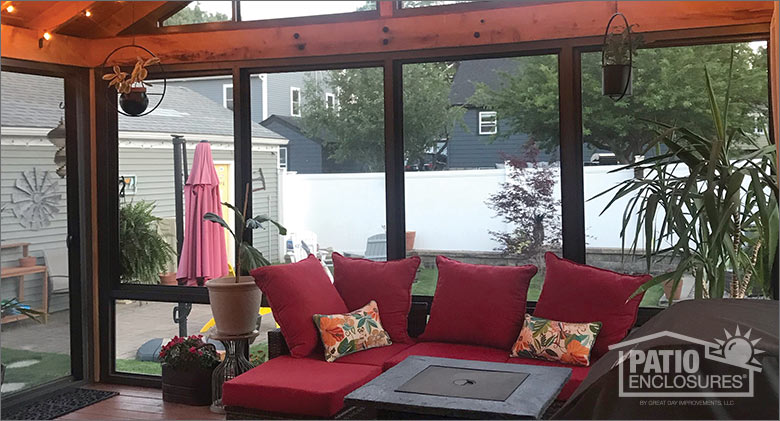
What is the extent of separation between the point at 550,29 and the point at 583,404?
3576 millimetres

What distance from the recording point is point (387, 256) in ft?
17.1

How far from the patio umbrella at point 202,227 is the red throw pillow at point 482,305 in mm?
1895

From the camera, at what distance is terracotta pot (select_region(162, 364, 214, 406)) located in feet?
16.9

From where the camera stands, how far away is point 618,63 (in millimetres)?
4156

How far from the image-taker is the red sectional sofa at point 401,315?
396 cm

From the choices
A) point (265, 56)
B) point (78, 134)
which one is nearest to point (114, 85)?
point (78, 134)

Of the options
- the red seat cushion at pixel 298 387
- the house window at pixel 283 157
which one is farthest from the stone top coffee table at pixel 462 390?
the house window at pixel 283 157

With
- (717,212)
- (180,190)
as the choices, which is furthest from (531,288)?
(180,190)

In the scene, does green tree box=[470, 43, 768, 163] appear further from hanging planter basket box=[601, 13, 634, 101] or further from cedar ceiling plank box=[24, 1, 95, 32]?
cedar ceiling plank box=[24, 1, 95, 32]

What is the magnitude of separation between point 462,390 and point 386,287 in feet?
5.46

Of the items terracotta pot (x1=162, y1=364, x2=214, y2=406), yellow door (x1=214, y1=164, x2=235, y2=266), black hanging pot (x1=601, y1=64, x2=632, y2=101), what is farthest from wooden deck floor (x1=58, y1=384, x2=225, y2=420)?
black hanging pot (x1=601, y1=64, x2=632, y2=101)

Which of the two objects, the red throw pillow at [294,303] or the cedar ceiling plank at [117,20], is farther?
the cedar ceiling plank at [117,20]

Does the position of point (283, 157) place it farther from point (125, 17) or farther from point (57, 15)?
point (57, 15)

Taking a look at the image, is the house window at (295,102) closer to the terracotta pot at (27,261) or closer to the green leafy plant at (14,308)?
the terracotta pot at (27,261)
